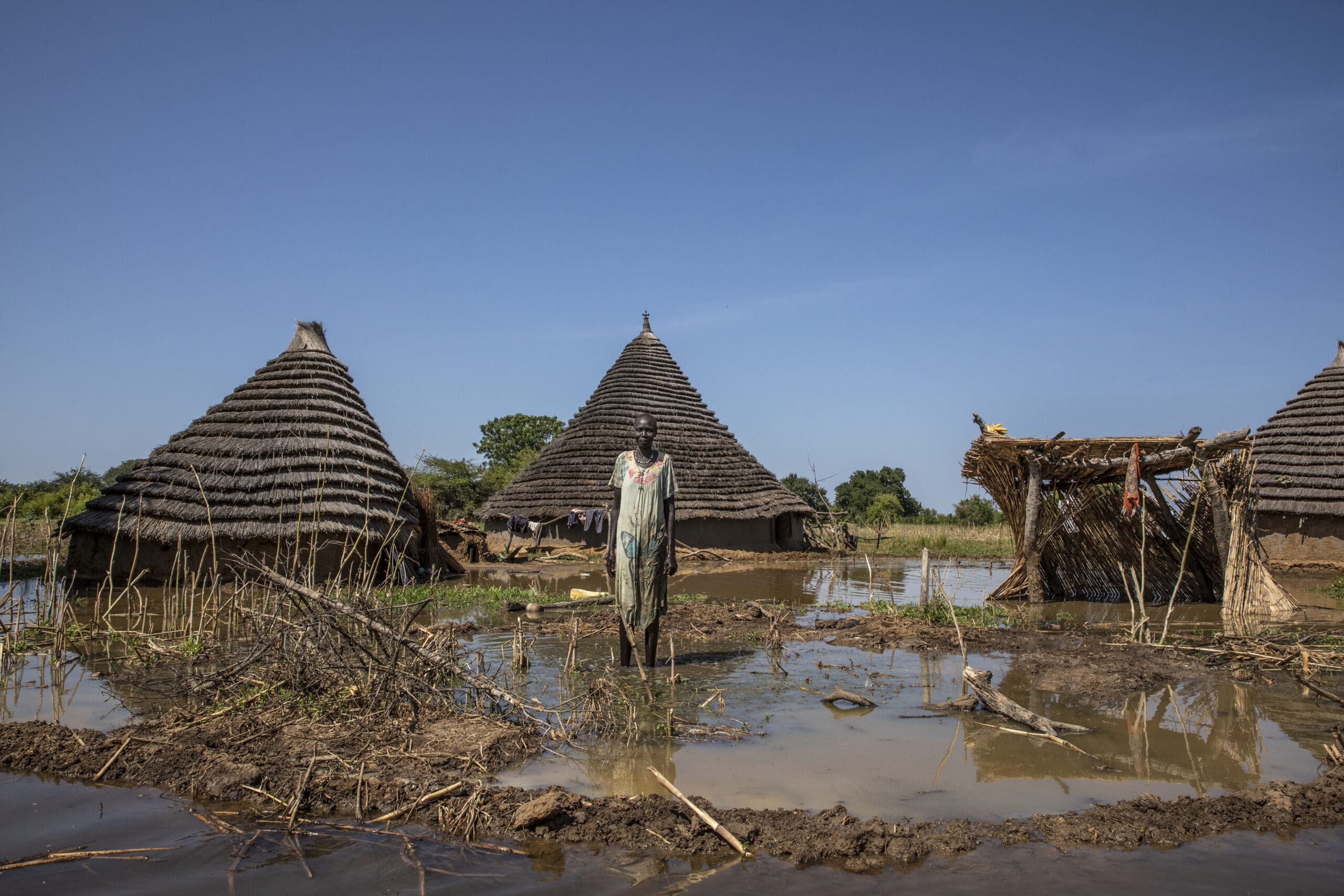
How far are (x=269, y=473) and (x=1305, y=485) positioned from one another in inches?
669

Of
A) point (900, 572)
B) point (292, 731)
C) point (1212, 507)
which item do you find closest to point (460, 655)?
point (292, 731)

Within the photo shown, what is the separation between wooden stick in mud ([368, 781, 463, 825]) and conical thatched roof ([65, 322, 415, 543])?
818cm

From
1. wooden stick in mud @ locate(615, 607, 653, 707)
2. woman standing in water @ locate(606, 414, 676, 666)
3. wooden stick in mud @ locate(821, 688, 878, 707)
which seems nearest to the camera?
wooden stick in mud @ locate(821, 688, 878, 707)

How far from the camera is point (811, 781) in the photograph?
3.95m

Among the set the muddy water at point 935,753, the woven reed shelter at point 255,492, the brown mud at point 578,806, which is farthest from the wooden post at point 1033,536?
the woven reed shelter at point 255,492

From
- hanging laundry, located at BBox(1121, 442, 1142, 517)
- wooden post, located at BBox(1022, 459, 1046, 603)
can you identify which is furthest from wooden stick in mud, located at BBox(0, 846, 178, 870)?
wooden post, located at BBox(1022, 459, 1046, 603)

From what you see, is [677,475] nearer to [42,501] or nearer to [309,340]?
[309,340]

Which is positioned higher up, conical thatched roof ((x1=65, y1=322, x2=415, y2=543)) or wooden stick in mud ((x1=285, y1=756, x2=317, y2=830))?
conical thatched roof ((x1=65, y1=322, x2=415, y2=543))

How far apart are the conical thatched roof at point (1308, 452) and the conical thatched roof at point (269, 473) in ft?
48.5

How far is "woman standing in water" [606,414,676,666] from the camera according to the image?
604cm

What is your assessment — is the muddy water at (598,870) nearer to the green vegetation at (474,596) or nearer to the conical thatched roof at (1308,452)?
the green vegetation at (474,596)

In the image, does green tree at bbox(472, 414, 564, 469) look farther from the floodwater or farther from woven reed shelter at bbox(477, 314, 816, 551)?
the floodwater

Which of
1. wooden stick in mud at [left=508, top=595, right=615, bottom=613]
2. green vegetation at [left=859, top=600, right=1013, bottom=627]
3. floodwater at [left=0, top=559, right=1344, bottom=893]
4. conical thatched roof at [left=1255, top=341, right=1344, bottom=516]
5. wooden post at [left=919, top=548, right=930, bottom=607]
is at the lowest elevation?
floodwater at [left=0, top=559, right=1344, bottom=893]

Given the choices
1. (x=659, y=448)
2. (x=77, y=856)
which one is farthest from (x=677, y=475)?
(x=77, y=856)
